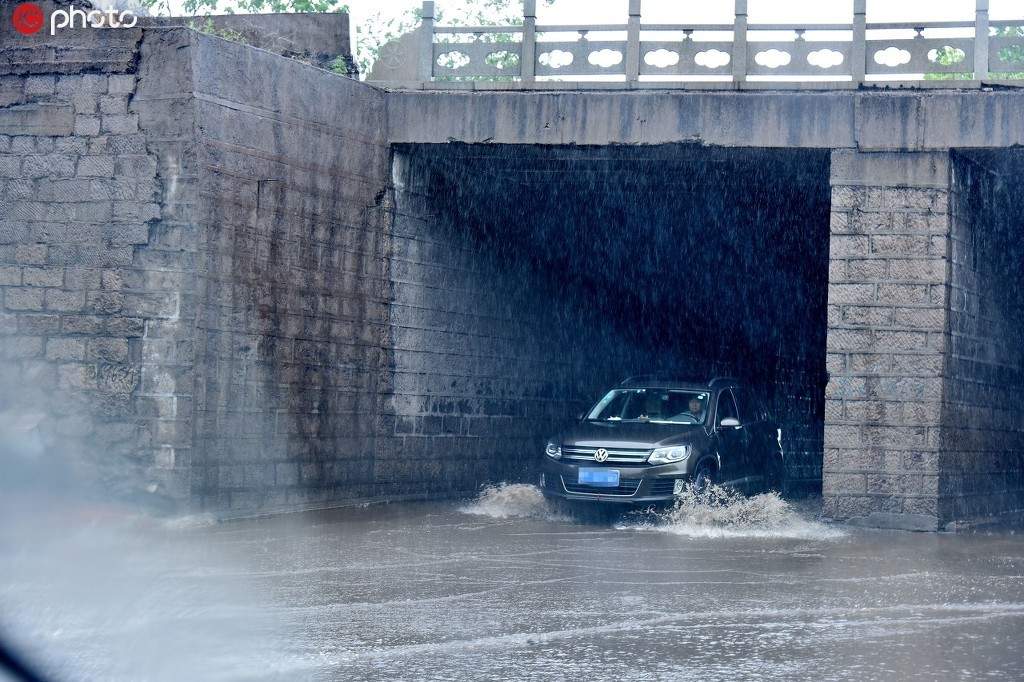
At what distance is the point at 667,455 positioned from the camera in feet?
45.9

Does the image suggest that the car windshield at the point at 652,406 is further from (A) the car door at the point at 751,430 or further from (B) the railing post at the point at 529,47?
(B) the railing post at the point at 529,47

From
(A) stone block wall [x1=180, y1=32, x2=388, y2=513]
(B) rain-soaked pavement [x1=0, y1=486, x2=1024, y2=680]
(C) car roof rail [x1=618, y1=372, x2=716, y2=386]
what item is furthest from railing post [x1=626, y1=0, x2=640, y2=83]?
(B) rain-soaked pavement [x1=0, y1=486, x2=1024, y2=680]

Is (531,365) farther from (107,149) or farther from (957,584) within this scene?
(957,584)

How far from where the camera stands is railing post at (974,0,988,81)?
47.8 feet

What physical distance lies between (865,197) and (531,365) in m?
6.40

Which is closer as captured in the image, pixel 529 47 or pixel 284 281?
pixel 284 281

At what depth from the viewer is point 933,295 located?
1439cm

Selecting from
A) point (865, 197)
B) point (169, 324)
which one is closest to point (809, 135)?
point (865, 197)

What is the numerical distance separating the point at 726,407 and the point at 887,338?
2122 mm

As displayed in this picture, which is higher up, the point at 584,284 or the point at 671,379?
the point at 584,284

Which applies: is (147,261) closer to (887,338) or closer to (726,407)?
(726,407)

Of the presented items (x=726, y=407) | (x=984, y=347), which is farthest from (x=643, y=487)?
(x=984, y=347)

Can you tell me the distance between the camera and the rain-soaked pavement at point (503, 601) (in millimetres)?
6625

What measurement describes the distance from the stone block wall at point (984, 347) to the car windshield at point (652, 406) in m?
2.75
